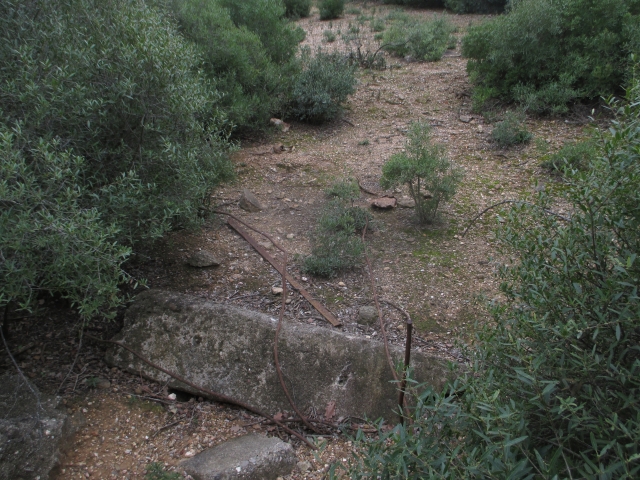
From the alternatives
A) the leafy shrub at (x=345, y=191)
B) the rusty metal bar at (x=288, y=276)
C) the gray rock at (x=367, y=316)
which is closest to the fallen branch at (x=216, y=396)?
the rusty metal bar at (x=288, y=276)

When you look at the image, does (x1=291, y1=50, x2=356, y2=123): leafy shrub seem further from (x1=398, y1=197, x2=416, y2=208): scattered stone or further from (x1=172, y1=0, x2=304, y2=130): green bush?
(x1=398, y1=197, x2=416, y2=208): scattered stone

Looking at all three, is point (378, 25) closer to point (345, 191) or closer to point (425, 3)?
point (425, 3)

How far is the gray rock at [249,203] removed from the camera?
5062 mm

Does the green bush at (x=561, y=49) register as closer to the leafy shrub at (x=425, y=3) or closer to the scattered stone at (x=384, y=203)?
the scattered stone at (x=384, y=203)

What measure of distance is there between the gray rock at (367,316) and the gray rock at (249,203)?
70.4 inches

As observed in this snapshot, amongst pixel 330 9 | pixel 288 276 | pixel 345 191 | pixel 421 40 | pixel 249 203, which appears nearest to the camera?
pixel 288 276

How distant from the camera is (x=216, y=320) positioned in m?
3.31

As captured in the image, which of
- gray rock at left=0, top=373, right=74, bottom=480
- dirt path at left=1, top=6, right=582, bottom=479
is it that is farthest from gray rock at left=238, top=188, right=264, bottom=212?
gray rock at left=0, top=373, right=74, bottom=480

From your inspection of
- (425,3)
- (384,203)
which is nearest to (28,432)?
(384,203)

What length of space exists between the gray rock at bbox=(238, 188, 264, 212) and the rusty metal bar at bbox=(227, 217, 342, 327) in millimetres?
279

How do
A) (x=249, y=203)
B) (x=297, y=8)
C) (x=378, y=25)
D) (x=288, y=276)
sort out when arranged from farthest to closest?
(x=297, y=8)
(x=378, y=25)
(x=249, y=203)
(x=288, y=276)

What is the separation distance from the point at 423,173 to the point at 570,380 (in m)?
3.13

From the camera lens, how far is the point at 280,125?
23.0ft

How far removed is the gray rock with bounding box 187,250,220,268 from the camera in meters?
4.16
